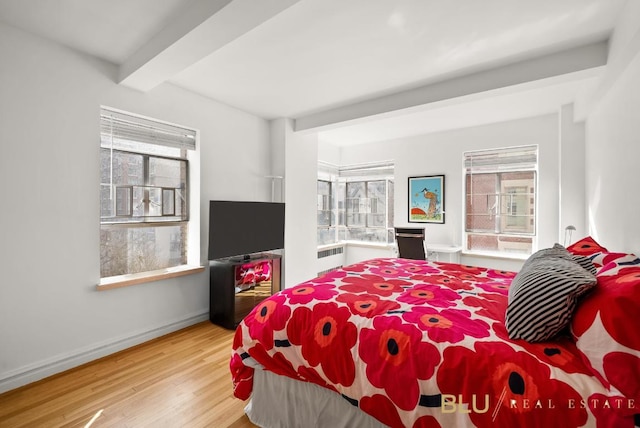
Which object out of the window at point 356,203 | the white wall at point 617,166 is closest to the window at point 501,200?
the white wall at point 617,166

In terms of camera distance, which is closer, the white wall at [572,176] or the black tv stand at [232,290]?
the black tv stand at [232,290]

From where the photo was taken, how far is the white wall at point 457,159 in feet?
13.1

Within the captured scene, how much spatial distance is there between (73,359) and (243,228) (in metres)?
1.80

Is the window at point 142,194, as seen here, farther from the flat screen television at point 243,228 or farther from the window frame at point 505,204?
the window frame at point 505,204

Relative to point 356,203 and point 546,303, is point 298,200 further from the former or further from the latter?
point 546,303

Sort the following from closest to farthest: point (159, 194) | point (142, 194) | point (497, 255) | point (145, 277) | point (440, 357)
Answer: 1. point (440, 357)
2. point (145, 277)
3. point (142, 194)
4. point (159, 194)
5. point (497, 255)

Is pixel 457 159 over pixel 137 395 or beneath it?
over

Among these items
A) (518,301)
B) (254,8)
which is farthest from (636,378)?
(254,8)

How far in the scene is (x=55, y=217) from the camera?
2359 millimetres

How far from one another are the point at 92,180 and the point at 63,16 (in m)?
1.18

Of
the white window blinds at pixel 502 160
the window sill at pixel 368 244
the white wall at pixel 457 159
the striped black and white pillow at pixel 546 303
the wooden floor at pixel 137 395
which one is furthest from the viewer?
the window sill at pixel 368 244

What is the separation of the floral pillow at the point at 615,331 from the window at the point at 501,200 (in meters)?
3.49

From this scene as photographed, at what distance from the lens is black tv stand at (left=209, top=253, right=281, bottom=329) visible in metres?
3.20

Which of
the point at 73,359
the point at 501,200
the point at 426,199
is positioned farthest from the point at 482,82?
the point at 73,359
